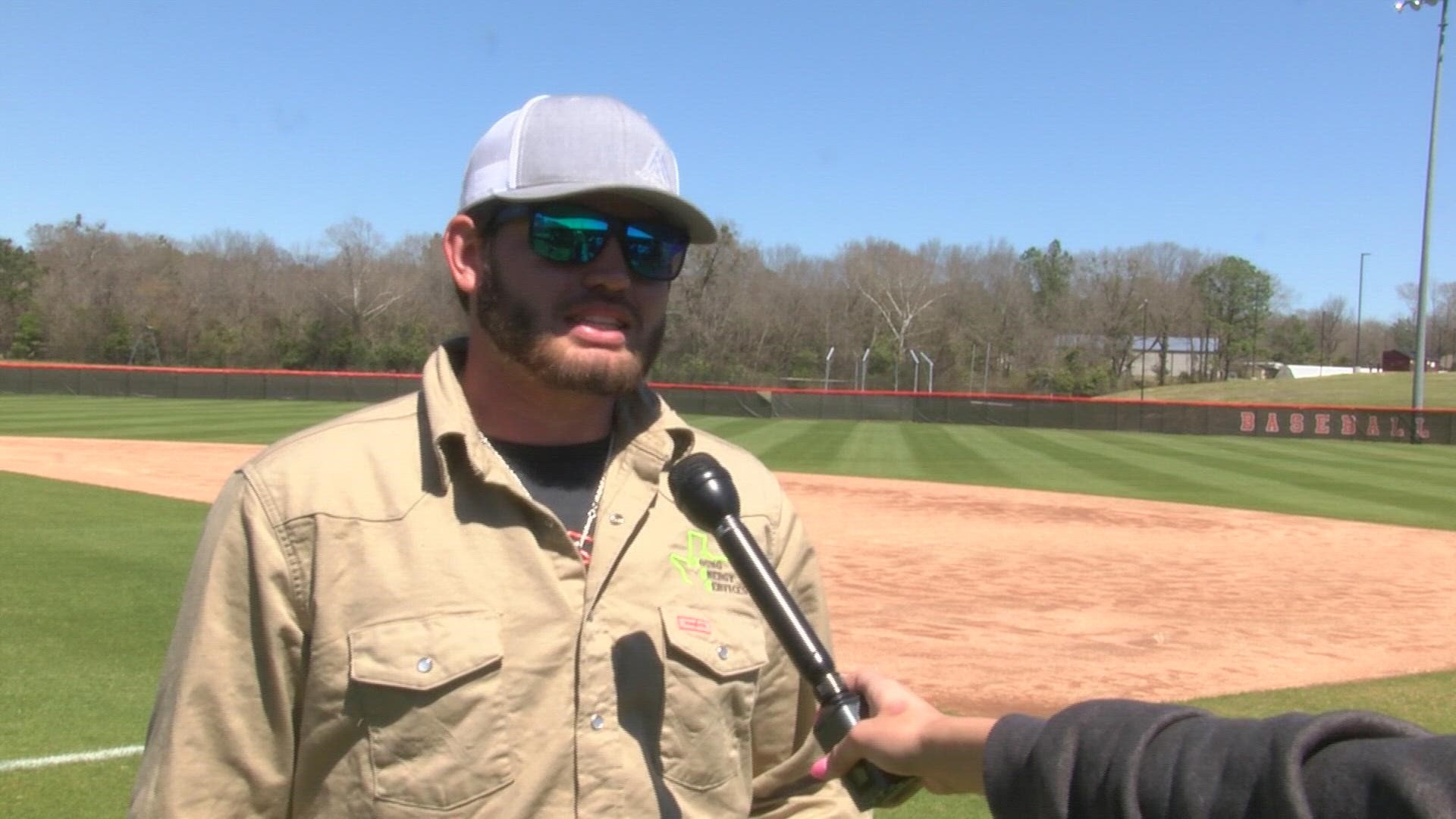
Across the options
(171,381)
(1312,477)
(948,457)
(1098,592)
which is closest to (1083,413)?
(948,457)

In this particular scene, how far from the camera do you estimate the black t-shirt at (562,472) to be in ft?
6.91

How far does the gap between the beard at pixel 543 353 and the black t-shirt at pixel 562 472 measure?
15 cm

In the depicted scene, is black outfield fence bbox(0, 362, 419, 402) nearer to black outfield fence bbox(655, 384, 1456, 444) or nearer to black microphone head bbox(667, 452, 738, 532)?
black outfield fence bbox(655, 384, 1456, 444)

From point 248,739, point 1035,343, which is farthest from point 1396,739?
point 1035,343

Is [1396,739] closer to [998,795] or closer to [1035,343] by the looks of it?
[998,795]

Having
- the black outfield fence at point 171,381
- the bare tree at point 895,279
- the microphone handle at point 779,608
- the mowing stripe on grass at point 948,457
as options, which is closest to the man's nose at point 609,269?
the microphone handle at point 779,608

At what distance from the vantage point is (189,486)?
Answer: 54.1ft

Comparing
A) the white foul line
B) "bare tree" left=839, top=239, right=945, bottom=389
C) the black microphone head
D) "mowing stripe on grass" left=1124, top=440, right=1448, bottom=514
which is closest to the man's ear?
the black microphone head

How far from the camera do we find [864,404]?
40500mm

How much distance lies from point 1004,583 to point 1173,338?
294 ft

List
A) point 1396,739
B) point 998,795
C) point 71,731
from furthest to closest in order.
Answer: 1. point 71,731
2. point 998,795
3. point 1396,739

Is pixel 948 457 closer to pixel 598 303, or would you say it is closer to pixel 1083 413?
pixel 1083 413

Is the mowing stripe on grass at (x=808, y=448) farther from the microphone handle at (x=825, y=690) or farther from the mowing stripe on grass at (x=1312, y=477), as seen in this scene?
the microphone handle at (x=825, y=690)

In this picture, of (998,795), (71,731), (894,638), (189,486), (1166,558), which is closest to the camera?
(998,795)
